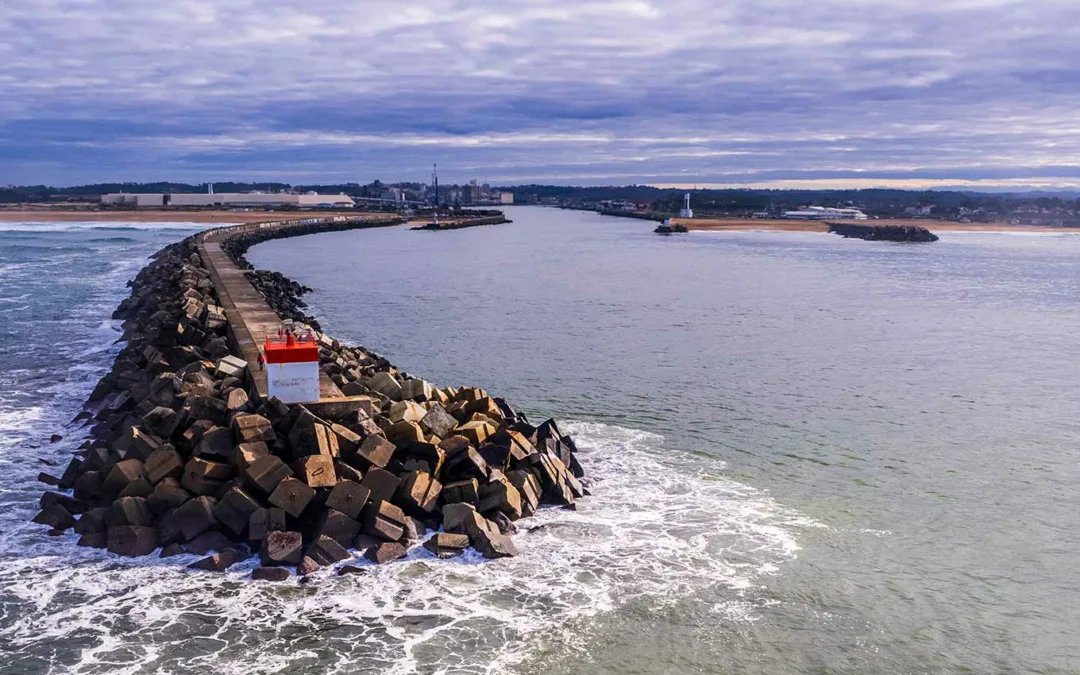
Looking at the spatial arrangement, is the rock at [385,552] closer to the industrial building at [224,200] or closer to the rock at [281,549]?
the rock at [281,549]

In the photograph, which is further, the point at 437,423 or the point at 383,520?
the point at 437,423

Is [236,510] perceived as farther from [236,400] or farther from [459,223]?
[459,223]

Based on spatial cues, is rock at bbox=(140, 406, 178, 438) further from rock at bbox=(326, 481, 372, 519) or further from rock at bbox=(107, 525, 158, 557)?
rock at bbox=(326, 481, 372, 519)

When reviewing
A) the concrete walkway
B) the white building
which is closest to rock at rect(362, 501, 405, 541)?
the concrete walkway

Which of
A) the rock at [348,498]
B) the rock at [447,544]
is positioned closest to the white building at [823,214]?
the rock at [447,544]

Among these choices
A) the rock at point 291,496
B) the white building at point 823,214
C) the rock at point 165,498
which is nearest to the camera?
the rock at point 291,496

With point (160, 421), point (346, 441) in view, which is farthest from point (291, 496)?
point (160, 421)

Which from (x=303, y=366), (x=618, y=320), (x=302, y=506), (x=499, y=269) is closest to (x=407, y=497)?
(x=302, y=506)
